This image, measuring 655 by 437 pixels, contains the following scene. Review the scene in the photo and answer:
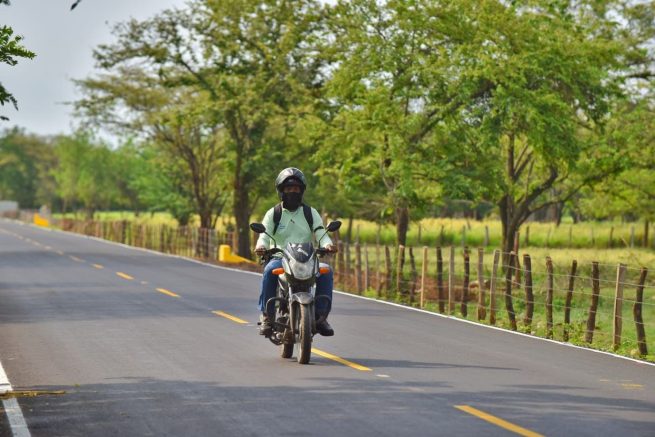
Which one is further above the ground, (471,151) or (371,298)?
(471,151)

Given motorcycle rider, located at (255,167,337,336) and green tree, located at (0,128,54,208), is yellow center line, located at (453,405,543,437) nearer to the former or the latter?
motorcycle rider, located at (255,167,337,336)

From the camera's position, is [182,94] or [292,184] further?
[182,94]

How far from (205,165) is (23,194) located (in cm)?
12171

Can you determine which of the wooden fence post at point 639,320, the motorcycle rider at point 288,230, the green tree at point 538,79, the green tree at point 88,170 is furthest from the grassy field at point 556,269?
the green tree at point 88,170

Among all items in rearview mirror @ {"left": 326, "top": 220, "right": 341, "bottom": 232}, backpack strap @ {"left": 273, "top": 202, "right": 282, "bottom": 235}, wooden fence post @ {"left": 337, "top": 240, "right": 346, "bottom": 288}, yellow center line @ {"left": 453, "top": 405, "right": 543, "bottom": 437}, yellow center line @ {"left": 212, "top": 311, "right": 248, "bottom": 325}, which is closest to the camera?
yellow center line @ {"left": 453, "top": 405, "right": 543, "bottom": 437}

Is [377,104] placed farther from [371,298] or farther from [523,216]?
[523,216]

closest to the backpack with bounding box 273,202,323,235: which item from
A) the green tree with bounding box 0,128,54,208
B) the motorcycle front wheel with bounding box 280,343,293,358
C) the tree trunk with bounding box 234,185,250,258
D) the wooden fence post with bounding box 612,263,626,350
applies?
the motorcycle front wheel with bounding box 280,343,293,358

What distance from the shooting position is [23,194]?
6988 inches

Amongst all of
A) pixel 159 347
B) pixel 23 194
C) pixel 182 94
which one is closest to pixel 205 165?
pixel 182 94

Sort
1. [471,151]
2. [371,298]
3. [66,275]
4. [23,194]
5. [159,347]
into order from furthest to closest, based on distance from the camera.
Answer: [23,194] → [471,151] → [66,275] → [371,298] → [159,347]

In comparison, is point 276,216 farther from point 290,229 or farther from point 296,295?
point 296,295

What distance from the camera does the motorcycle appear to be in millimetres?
13109

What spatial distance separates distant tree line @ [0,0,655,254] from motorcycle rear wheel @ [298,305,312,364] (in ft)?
63.5

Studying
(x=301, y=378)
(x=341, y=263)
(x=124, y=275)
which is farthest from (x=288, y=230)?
(x=124, y=275)
